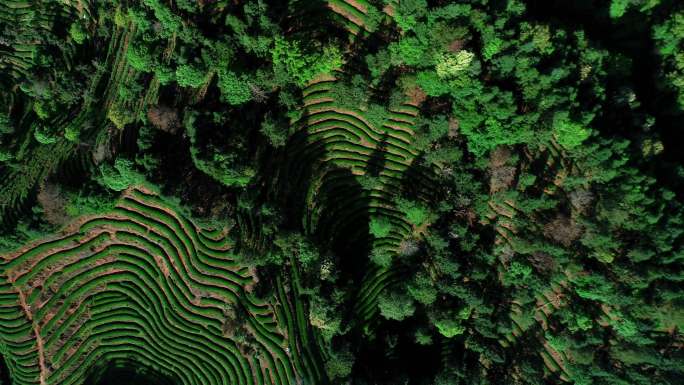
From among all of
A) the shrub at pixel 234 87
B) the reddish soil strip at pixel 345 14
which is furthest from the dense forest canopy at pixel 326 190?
the reddish soil strip at pixel 345 14

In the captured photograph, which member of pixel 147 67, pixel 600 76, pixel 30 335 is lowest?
pixel 30 335

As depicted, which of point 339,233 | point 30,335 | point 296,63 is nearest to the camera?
point 296,63

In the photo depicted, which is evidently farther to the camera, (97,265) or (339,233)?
(339,233)

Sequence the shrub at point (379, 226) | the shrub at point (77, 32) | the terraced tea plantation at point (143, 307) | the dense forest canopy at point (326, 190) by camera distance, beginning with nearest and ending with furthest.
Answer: the dense forest canopy at point (326, 190)
the terraced tea plantation at point (143, 307)
the shrub at point (77, 32)
the shrub at point (379, 226)

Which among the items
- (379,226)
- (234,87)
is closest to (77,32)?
(234,87)

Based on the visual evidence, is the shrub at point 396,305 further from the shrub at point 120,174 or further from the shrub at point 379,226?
the shrub at point 120,174

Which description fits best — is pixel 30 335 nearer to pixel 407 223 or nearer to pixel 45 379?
pixel 45 379

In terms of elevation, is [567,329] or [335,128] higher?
[335,128]

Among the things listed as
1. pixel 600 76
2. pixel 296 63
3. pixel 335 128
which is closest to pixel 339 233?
pixel 335 128

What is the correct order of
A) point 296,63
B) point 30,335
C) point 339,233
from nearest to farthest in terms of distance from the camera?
point 296,63, point 30,335, point 339,233
